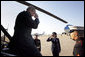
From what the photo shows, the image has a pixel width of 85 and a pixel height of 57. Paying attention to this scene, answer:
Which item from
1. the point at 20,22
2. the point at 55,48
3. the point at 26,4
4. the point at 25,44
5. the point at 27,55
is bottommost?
the point at 55,48

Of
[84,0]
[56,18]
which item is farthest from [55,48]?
[84,0]

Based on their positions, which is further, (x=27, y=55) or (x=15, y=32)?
(x=15, y=32)

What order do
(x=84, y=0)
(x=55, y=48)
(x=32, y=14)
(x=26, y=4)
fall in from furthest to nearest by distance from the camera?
(x=55, y=48) < (x=32, y=14) < (x=26, y=4) < (x=84, y=0)

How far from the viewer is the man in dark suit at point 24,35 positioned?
2.14m

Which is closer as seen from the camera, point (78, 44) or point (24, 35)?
point (24, 35)

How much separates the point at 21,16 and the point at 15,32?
0.29m

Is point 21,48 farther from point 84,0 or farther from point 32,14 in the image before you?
point 84,0

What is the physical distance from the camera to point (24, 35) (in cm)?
221

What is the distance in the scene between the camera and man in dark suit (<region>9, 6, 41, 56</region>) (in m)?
2.14

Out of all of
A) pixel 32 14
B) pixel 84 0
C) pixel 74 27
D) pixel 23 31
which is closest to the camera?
pixel 84 0

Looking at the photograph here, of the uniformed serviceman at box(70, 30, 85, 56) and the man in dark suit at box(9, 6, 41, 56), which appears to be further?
the uniformed serviceman at box(70, 30, 85, 56)

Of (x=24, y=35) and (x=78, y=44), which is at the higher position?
(x=24, y=35)

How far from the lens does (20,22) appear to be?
2.28 metres

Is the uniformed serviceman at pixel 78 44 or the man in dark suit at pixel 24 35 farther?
the uniformed serviceman at pixel 78 44
